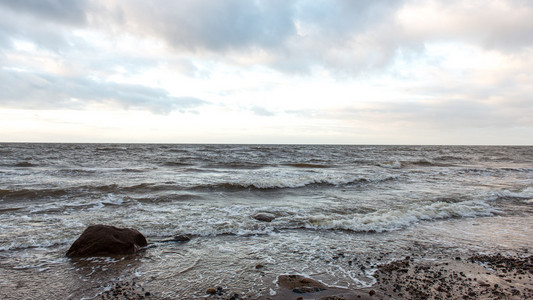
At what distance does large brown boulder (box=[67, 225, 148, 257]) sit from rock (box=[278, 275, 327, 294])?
2.91m

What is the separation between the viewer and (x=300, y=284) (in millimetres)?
4121

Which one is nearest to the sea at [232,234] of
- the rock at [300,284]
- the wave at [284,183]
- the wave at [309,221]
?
the wave at [309,221]

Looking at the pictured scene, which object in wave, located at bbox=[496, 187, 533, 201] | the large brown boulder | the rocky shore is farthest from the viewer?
wave, located at bbox=[496, 187, 533, 201]

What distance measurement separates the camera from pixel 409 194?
12.5m

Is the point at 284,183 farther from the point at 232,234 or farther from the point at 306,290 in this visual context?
the point at 306,290

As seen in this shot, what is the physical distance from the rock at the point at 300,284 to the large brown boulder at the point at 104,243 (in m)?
2.91

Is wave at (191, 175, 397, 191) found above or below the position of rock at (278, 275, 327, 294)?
below

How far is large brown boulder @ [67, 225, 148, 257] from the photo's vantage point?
523cm

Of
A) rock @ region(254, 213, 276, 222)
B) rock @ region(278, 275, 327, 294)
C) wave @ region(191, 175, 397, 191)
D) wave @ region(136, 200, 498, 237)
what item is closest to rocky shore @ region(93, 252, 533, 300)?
rock @ region(278, 275, 327, 294)

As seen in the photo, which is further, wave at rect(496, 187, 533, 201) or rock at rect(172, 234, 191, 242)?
wave at rect(496, 187, 533, 201)

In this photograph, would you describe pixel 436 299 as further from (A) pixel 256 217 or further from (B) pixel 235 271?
(A) pixel 256 217

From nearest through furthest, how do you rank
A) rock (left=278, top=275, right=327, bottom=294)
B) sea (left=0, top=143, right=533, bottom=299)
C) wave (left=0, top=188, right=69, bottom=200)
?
rock (left=278, top=275, right=327, bottom=294) → sea (left=0, top=143, right=533, bottom=299) → wave (left=0, top=188, right=69, bottom=200)

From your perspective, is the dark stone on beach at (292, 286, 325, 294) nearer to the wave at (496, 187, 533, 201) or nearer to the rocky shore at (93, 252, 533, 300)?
the rocky shore at (93, 252, 533, 300)

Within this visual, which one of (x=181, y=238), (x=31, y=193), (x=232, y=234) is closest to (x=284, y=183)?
(x=232, y=234)
